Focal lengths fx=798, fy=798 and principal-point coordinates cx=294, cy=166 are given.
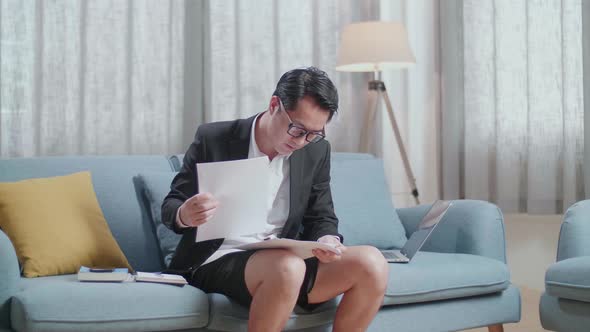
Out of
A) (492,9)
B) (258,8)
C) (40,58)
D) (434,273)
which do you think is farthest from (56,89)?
(492,9)

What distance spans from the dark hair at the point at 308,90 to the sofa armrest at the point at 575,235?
3.43 feet

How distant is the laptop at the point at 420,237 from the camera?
102 inches

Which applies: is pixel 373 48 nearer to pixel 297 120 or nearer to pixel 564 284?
pixel 564 284

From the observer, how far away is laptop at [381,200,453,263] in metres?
2.59

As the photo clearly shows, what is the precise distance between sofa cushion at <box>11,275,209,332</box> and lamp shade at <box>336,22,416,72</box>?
1.88 meters

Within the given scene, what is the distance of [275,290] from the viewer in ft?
6.58

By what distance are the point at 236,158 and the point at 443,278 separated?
76 centimetres

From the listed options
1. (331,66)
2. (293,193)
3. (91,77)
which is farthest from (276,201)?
(331,66)

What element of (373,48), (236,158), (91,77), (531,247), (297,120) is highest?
(373,48)

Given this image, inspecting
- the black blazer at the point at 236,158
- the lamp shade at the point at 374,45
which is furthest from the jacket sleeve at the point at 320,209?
the lamp shade at the point at 374,45

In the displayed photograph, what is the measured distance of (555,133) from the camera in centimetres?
389

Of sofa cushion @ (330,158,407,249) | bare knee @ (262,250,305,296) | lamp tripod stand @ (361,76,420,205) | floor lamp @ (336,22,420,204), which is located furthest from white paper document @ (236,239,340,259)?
lamp tripod stand @ (361,76,420,205)

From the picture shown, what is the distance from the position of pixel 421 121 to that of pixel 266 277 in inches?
96.4

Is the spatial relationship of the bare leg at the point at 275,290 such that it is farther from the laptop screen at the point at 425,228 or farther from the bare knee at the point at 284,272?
the laptop screen at the point at 425,228
